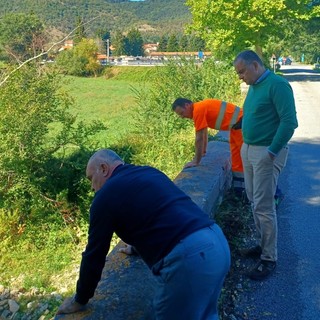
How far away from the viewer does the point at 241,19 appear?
31688 mm

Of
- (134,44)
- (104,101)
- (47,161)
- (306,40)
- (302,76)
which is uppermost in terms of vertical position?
(47,161)

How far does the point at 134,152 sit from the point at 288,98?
7079mm

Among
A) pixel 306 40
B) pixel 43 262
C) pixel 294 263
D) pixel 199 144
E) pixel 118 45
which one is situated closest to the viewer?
pixel 294 263

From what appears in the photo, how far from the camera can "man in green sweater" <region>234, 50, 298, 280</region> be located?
395 centimetres

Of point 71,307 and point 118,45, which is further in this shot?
point 118,45

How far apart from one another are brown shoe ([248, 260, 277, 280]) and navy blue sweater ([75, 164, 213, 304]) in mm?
1975

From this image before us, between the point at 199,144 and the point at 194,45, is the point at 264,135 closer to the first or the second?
the point at 199,144

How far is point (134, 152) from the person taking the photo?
10.8 metres

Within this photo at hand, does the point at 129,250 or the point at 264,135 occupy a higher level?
the point at 264,135

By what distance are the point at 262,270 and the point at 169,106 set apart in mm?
9121

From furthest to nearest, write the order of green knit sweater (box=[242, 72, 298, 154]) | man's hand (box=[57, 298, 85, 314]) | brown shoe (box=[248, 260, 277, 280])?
brown shoe (box=[248, 260, 277, 280]) → green knit sweater (box=[242, 72, 298, 154]) → man's hand (box=[57, 298, 85, 314])

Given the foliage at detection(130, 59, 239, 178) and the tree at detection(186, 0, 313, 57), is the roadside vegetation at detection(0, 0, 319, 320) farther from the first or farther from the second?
the tree at detection(186, 0, 313, 57)

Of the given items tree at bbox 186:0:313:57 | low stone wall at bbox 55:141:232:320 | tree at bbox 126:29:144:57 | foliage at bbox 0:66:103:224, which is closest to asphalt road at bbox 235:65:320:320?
low stone wall at bbox 55:141:232:320

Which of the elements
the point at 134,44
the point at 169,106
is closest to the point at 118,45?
the point at 134,44
